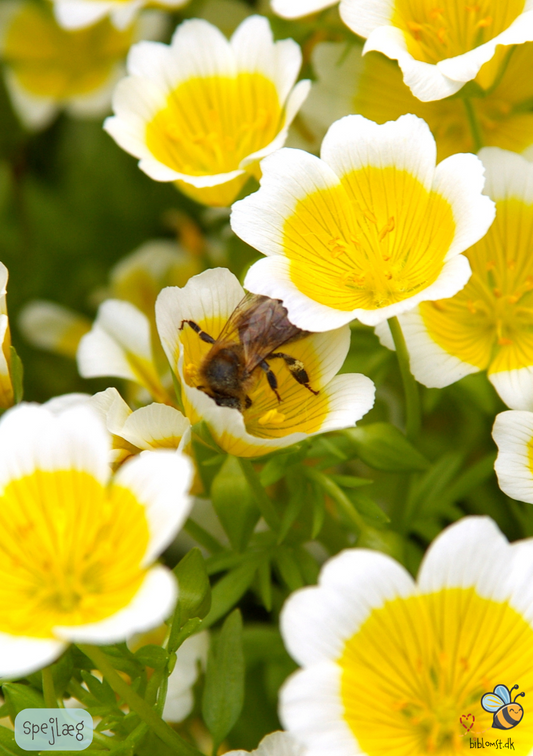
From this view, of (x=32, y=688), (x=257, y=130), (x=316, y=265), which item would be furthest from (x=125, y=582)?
(x=257, y=130)

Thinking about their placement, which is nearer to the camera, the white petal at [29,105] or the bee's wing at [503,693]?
the bee's wing at [503,693]

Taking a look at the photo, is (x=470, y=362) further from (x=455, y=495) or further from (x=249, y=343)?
(x=249, y=343)

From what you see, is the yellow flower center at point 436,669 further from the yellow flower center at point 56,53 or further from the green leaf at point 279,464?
the yellow flower center at point 56,53

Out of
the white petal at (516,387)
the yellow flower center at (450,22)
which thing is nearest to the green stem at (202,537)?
the white petal at (516,387)

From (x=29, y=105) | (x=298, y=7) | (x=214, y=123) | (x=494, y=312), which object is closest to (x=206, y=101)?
(x=214, y=123)

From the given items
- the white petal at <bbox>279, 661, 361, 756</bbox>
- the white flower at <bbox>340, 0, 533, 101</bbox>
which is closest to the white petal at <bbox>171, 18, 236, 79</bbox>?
the white flower at <bbox>340, 0, 533, 101</bbox>
